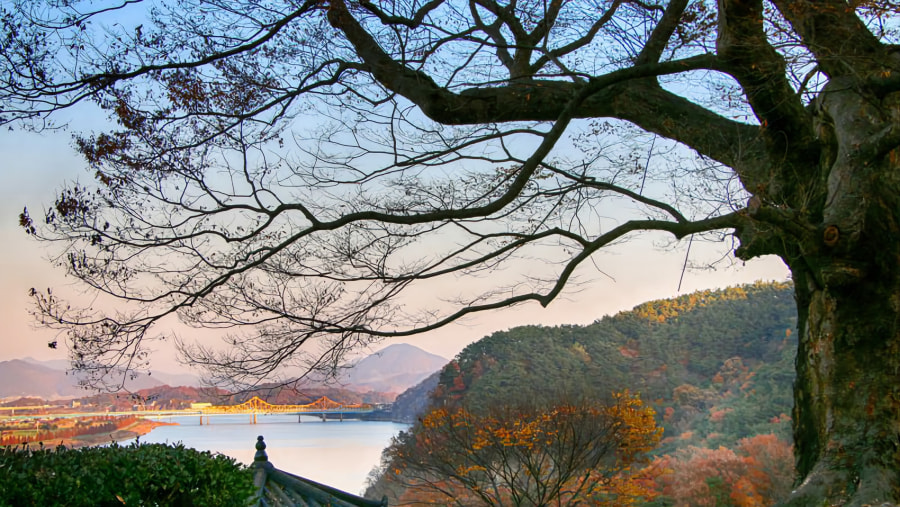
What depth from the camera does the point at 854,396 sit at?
3.58 metres

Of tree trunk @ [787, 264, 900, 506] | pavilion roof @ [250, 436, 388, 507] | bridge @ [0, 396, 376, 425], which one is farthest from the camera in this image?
bridge @ [0, 396, 376, 425]

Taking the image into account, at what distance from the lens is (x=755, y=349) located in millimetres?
22391

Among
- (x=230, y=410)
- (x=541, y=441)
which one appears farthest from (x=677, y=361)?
(x=230, y=410)

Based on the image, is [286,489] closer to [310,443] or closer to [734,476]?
[734,476]

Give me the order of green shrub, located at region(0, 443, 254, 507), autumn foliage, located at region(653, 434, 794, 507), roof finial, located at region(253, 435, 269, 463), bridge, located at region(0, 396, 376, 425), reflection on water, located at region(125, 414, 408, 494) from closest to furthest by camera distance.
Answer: green shrub, located at region(0, 443, 254, 507) → roof finial, located at region(253, 435, 269, 463) → bridge, located at region(0, 396, 376, 425) → autumn foliage, located at region(653, 434, 794, 507) → reflection on water, located at region(125, 414, 408, 494)

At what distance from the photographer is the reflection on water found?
17.0 m

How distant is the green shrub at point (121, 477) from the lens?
2.56 meters

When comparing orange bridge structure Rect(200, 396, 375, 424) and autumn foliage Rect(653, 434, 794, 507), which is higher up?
orange bridge structure Rect(200, 396, 375, 424)

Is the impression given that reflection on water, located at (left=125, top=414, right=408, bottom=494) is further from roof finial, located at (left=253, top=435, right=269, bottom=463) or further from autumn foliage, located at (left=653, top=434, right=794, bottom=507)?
roof finial, located at (left=253, top=435, right=269, bottom=463)

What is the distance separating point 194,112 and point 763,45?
3.52 m

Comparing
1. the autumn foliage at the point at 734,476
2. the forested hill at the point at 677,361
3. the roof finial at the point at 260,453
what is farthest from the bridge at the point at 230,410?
the autumn foliage at the point at 734,476

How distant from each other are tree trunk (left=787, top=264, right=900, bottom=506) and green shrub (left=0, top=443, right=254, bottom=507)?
2.75m

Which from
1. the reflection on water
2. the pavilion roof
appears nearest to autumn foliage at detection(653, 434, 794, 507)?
the reflection on water

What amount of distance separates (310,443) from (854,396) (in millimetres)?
20870
